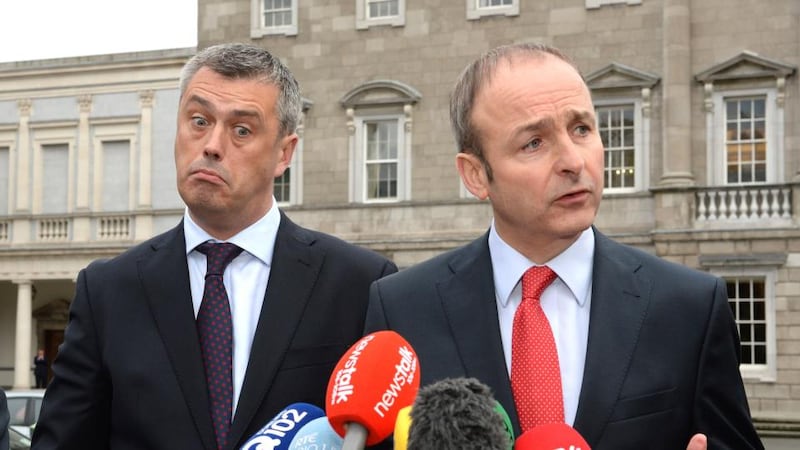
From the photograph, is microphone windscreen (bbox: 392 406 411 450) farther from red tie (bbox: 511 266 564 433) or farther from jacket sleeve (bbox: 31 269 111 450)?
jacket sleeve (bbox: 31 269 111 450)

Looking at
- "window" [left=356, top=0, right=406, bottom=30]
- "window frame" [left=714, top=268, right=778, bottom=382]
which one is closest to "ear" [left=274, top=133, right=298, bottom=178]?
"window frame" [left=714, top=268, right=778, bottom=382]

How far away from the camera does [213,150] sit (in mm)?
3150

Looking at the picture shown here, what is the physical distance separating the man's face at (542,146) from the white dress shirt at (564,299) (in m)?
0.10

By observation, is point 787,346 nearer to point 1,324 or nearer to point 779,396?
point 779,396

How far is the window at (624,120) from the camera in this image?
22.9m

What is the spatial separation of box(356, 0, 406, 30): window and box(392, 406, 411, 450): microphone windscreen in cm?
2332

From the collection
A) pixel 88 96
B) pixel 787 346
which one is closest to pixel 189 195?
pixel 787 346

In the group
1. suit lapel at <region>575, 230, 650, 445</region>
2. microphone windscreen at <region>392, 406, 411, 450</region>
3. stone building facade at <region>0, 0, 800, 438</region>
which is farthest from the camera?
stone building facade at <region>0, 0, 800, 438</region>

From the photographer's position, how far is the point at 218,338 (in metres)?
3.33

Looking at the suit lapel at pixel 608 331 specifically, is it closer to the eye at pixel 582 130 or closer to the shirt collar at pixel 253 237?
the eye at pixel 582 130

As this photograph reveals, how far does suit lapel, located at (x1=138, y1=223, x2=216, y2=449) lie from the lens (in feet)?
10.7

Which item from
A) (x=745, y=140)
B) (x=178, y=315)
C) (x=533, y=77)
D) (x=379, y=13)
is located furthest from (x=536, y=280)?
(x=379, y=13)

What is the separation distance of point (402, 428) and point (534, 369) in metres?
0.65

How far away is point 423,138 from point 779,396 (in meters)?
9.11
